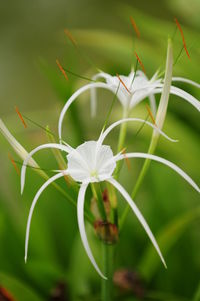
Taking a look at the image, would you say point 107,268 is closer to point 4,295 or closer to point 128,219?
point 4,295

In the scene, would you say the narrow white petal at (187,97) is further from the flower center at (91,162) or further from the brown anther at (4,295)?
the brown anther at (4,295)

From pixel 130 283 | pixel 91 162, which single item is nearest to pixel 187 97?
pixel 91 162

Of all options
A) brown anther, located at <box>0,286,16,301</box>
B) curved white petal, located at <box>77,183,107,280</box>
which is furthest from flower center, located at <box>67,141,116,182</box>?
brown anther, located at <box>0,286,16,301</box>

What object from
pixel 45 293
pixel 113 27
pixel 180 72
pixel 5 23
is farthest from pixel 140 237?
pixel 5 23

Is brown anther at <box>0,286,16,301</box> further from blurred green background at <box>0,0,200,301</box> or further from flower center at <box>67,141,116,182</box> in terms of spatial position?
flower center at <box>67,141,116,182</box>

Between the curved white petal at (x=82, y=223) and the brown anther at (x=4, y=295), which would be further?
the brown anther at (x=4, y=295)

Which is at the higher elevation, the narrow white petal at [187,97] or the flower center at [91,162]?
the narrow white petal at [187,97]

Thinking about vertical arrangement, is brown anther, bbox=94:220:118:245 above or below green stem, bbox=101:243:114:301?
above

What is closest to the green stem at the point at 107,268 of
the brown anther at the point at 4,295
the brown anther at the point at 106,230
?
the brown anther at the point at 106,230
